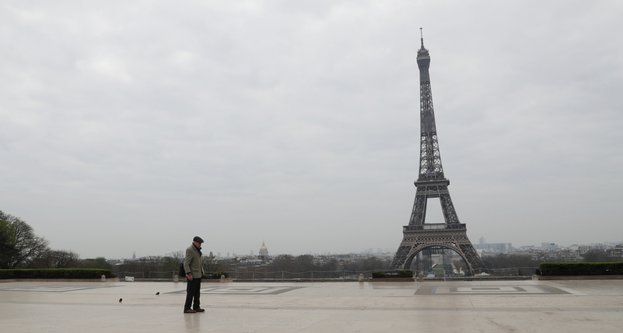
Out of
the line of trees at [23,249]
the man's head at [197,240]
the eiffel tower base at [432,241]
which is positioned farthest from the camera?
the eiffel tower base at [432,241]

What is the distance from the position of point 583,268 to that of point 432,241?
157ft

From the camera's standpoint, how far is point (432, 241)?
65312 millimetres

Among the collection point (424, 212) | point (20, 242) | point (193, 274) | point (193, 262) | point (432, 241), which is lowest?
point (193, 274)

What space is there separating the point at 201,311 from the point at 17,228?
55.0 meters

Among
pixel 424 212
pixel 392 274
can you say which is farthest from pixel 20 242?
pixel 424 212

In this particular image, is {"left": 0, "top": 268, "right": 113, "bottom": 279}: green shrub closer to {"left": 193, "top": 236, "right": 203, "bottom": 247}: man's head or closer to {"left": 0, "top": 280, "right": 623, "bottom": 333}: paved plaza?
{"left": 0, "top": 280, "right": 623, "bottom": 333}: paved plaza

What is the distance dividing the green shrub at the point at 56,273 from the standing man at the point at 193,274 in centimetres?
1714

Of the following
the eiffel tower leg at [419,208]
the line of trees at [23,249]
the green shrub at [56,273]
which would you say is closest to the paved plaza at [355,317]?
the green shrub at [56,273]

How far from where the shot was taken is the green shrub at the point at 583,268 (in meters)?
17.9

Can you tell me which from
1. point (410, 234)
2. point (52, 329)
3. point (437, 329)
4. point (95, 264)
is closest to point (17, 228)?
point (95, 264)

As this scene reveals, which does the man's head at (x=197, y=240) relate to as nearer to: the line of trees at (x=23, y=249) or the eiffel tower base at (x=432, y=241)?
the line of trees at (x=23, y=249)

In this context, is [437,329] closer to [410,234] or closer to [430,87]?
[410,234]

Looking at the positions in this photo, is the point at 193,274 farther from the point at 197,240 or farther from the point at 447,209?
the point at 447,209

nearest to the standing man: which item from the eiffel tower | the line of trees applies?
the line of trees
